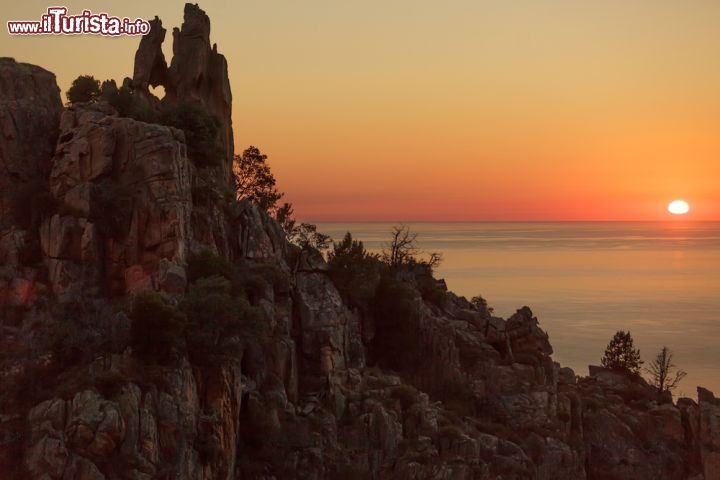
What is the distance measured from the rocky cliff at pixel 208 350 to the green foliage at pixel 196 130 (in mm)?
916

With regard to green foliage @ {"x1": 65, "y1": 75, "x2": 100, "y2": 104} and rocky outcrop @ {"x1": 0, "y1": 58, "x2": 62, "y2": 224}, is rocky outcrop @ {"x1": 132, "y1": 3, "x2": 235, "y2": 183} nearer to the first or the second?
green foliage @ {"x1": 65, "y1": 75, "x2": 100, "y2": 104}

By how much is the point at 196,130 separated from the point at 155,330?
2301 cm

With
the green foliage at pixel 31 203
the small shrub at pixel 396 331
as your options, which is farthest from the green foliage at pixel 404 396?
the green foliage at pixel 31 203

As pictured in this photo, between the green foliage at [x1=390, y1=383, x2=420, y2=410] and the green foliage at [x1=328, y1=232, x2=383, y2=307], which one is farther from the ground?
the green foliage at [x1=328, y1=232, x2=383, y2=307]

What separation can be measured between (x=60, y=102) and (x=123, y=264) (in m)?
15.8

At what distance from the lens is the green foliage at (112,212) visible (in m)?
55.7

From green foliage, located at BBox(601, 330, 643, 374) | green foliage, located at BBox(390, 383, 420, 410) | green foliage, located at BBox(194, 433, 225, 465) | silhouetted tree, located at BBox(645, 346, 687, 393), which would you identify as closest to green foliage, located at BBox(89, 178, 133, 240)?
green foliage, located at BBox(194, 433, 225, 465)

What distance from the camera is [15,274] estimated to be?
175ft

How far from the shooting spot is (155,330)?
48500mm

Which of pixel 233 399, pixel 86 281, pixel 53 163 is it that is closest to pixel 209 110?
pixel 53 163

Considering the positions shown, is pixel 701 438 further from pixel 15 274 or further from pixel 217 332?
pixel 15 274

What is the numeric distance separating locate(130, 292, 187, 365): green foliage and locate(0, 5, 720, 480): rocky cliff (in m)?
0.11

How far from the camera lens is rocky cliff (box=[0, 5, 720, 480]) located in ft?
152

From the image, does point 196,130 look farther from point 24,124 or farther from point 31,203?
point 31,203
